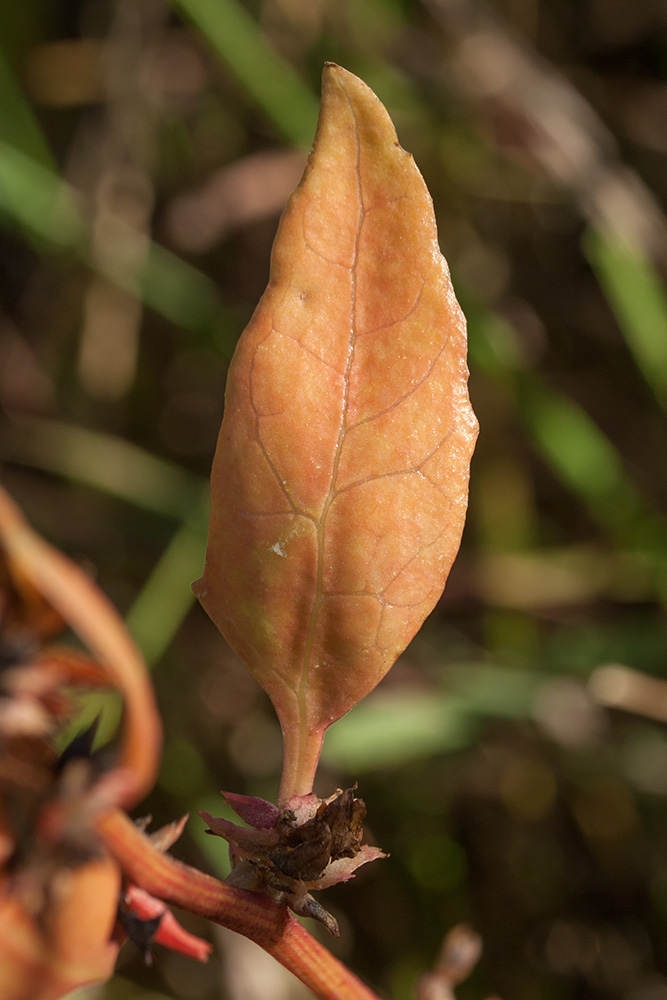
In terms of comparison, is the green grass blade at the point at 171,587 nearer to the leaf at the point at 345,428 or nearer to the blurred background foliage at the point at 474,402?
the blurred background foliage at the point at 474,402

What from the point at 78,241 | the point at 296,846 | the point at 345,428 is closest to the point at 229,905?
the point at 296,846

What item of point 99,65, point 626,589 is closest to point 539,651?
point 626,589

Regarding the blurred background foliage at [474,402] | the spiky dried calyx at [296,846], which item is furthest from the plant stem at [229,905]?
the blurred background foliage at [474,402]

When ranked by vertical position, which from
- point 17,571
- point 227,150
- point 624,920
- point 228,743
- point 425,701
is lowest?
point 228,743

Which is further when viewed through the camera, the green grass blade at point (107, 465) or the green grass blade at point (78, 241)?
the green grass blade at point (107, 465)

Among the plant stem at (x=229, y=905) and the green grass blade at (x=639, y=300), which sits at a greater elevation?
the plant stem at (x=229, y=905)

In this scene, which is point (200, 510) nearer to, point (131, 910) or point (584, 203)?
point (584, 203)

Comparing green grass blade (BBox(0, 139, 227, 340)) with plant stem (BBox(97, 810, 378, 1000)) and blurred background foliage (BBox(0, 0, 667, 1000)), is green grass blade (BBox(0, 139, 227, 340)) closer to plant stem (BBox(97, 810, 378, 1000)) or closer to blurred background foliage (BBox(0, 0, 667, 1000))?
blurred background foliage (BBox(0, 0, 667, 1000))

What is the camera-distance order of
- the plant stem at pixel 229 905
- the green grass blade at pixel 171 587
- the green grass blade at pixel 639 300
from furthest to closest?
the green grass blade at pixel 171 587, the green grass blade at pixel 639 300, the plant stem at pixel 229 905
